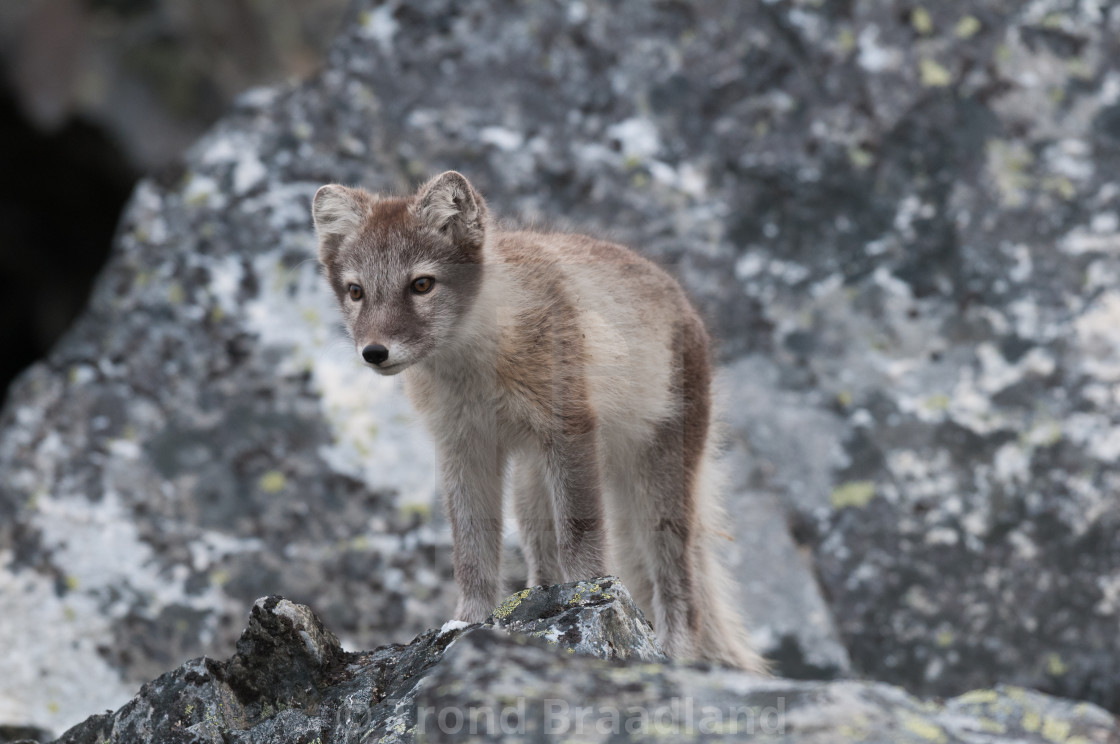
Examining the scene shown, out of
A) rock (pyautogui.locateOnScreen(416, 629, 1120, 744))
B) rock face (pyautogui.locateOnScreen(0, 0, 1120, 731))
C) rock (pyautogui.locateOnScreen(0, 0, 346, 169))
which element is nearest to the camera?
rock (pyautogui.locateOnScreen(416, 629, 1120, 744))

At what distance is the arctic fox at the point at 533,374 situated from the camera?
454cm

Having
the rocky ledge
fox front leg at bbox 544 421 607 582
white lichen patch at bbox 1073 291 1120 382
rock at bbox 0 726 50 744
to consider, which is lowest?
the rocky ledge

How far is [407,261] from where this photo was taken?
14.8 ft

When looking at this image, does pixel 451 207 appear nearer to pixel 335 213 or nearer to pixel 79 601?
pixel 335 213

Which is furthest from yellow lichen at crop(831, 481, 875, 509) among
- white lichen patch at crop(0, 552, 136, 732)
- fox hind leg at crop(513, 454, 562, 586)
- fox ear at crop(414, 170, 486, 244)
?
white lichen patch at crop(0, 552, 136, 732)

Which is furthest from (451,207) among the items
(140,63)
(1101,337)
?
(140,63)

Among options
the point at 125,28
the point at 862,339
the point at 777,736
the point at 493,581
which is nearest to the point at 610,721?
the point at 777,736

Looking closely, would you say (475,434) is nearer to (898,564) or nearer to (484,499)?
(484,499)

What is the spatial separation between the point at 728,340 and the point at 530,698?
15.4ft

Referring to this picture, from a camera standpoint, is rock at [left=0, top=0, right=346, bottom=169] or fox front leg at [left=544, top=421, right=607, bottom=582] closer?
fox front leg at [left=544, top=421, right=607, bottom=582]

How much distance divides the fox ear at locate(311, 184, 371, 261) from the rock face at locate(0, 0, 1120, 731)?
1.73 meters

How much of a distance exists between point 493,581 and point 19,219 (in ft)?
27.7

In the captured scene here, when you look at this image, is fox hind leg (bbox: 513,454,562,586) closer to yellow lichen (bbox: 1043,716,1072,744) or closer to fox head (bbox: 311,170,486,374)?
fox head (bbox: 311,170,486,374)

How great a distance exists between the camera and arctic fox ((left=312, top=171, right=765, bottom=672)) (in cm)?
454
